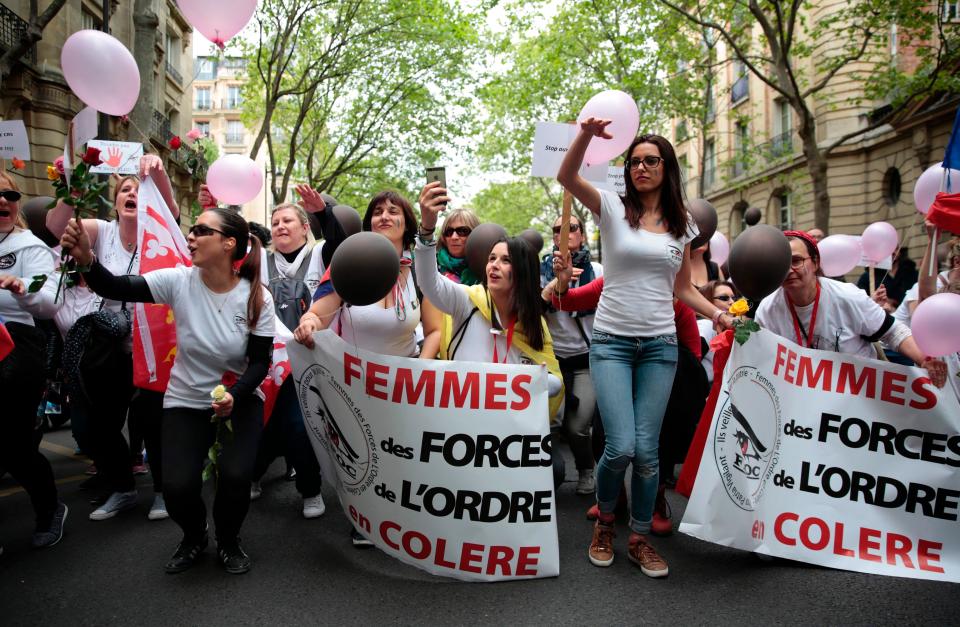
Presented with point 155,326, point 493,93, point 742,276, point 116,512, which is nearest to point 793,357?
point 742,276

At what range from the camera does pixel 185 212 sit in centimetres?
2884

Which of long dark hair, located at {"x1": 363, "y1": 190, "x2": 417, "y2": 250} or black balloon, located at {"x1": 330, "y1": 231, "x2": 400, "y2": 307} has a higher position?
long dark hair, located at {"x1": 363, "y1": 190, "x2": 417, "y2": 250}

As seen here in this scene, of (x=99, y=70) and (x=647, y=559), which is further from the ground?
(x=99, y=70)

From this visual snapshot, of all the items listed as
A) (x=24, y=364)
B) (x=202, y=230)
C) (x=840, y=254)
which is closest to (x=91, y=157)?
(x=202, y=230)

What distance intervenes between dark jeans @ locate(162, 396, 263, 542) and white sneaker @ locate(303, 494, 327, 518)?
86cm

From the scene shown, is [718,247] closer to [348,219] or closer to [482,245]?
[482,245]

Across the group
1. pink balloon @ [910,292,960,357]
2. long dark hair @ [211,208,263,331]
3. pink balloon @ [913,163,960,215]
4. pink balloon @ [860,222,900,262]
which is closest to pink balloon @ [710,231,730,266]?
pink balloon @ [860,222,900,262]

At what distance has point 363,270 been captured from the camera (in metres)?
2.79

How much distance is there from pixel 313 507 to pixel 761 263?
313 cm

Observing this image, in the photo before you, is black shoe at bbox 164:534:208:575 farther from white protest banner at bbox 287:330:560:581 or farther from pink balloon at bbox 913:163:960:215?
pink balloon at bbox 913:163:960:215

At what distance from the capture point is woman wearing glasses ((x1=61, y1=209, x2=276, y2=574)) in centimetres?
333

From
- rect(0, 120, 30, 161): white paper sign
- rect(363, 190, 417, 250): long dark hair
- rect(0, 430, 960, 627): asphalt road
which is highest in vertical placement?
rect(0, 120, 30, 161): white paper sign

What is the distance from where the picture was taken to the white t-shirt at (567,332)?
480 cm

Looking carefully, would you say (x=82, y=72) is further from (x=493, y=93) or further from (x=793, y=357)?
(x=493, y=93)
